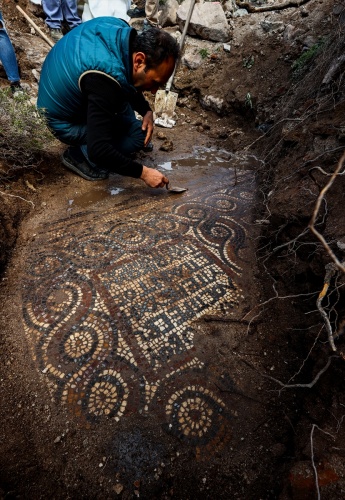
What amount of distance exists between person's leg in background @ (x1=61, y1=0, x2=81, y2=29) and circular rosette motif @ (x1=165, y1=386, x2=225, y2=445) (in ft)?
20.0

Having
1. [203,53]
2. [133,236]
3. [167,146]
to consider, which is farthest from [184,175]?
[203,53]

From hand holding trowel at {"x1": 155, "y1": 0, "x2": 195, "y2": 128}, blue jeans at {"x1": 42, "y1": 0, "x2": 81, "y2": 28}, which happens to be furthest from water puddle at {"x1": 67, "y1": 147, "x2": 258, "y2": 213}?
blue jeans at {"x1": 42, "y1": 0, "x2": 81, "y2": 28}

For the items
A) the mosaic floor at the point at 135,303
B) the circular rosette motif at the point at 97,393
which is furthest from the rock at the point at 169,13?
the circular rosette motif at the point at 97,393

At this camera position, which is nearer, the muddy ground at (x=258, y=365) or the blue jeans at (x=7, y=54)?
the muddy ground at (x=258, y=365)

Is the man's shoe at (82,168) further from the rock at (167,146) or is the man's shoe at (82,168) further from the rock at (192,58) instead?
the rock at (192,58)

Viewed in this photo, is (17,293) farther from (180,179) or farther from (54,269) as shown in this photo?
(180,179)

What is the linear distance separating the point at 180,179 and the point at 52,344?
7.04 feet

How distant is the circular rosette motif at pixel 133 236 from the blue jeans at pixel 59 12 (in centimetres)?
459

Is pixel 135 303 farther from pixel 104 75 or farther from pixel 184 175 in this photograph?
pixel 184 175

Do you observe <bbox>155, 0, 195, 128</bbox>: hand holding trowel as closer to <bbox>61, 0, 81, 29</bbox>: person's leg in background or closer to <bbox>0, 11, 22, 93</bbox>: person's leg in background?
<bbox>0, 11, 22, 93</bbox>: person's leg in background

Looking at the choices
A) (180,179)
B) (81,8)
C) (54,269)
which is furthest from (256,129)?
(81,8)

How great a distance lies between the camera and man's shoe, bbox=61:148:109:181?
2.77 metres

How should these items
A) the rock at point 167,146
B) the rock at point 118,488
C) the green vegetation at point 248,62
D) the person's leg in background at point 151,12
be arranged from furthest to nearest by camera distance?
the person's leg in background at point 151,12 → the green vegetation at point 248,62 → the rock at point 167,146 → the rock at point 118,488

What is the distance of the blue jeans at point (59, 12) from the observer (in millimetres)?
4500
